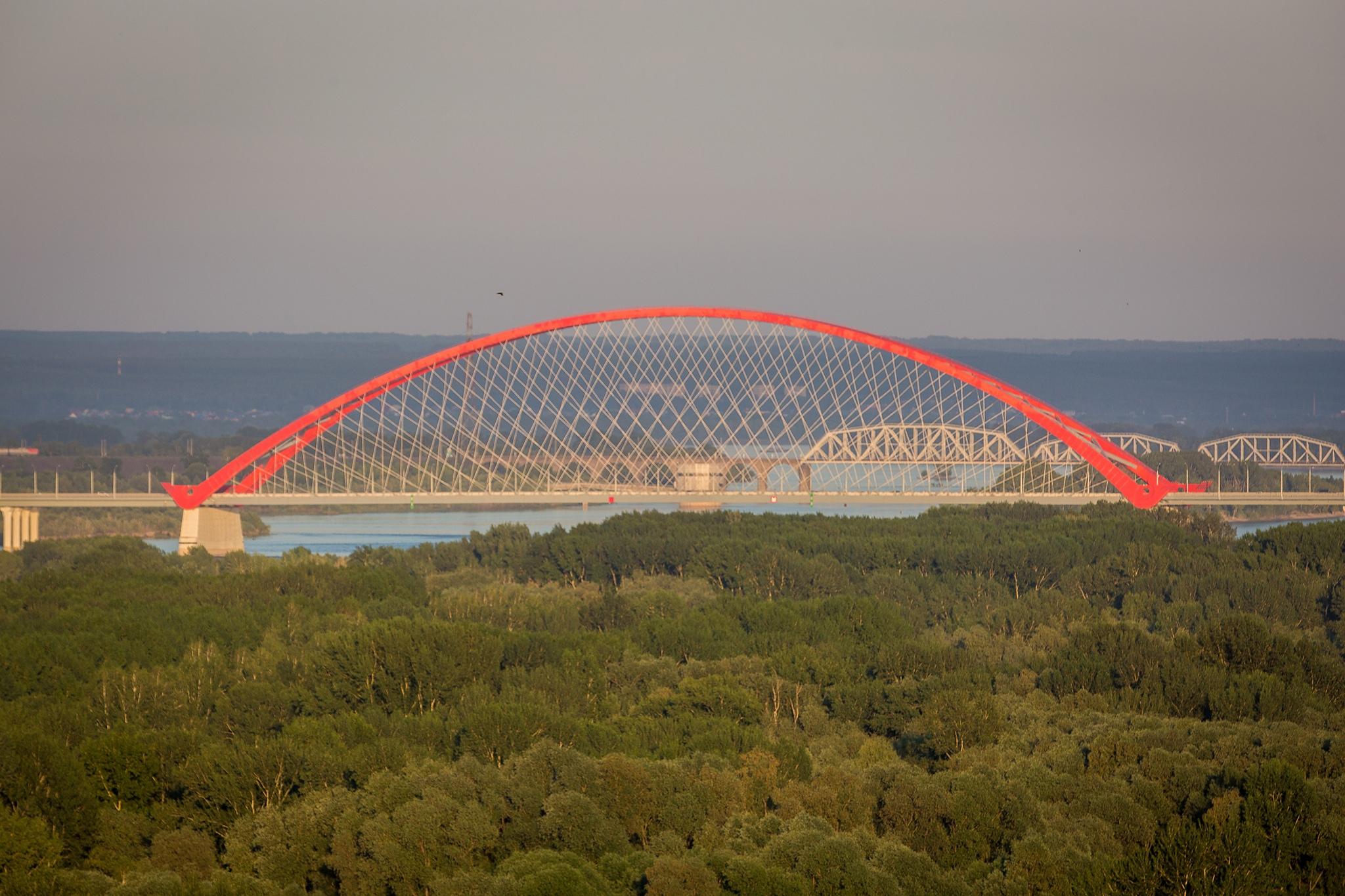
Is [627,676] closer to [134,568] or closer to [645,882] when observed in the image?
[645,882]

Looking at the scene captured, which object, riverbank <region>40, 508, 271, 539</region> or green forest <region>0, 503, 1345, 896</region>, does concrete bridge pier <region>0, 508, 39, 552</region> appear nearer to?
riverbank <region>40, 508, 271, 539</region>

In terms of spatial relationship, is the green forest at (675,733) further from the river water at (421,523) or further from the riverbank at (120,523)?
the riverbank at (120,523)

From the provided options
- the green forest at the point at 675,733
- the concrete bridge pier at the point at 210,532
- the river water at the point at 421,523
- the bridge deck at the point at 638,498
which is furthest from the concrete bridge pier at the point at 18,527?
the green forest at the point at 675,733

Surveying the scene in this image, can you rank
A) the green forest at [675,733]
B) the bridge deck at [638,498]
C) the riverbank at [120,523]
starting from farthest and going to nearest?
the riverbank at [120,523], the bridge deck at [638,498], the green forest at [675,733]

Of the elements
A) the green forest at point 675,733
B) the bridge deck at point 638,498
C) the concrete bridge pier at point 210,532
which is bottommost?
the green forest at point 675,733

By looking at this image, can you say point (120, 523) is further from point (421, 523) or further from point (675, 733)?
point (675, 733)
